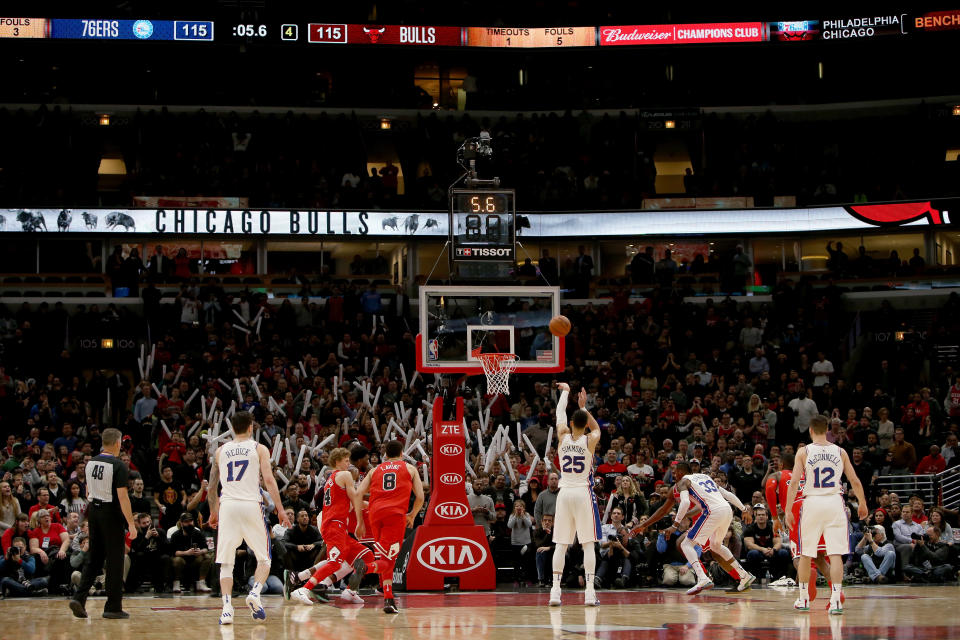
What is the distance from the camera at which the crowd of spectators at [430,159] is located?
109 ft

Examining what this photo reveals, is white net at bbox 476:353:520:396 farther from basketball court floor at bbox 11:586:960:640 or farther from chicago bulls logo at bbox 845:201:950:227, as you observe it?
chicago bulls logo at bbox 845:201:950:227

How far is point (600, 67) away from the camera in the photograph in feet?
129

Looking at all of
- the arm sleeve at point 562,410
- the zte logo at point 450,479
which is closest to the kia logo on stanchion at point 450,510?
the zte logo at point 450,479

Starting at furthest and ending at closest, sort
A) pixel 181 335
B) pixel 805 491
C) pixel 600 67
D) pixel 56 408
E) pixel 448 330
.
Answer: pixel 600 67, pixel 181 335, pixel 56 408, pixel 448 330, pixel 805 491

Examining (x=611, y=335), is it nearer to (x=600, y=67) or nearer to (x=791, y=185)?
(x=791, y=185)

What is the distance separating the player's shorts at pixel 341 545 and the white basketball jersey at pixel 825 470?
4943 millimetres

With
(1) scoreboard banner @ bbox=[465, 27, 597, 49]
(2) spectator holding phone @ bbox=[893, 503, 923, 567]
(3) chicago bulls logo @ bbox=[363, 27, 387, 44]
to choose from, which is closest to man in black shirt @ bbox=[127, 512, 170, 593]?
(2) spectator holding phone @ bbox=[893, 503, 923, 567]

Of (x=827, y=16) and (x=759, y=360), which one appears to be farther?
(x=827, y=16)

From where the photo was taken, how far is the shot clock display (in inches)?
693

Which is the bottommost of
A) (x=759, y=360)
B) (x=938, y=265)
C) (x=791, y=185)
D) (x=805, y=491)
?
(x=805, y=491)

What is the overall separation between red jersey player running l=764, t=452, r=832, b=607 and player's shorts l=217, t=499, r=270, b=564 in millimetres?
5579

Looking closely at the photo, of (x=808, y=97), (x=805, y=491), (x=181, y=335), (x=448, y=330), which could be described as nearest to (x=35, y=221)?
(x=181, y=335)

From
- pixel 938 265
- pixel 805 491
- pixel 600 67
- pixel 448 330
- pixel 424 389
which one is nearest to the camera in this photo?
pixel 805 491

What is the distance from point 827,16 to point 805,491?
26493 mm
